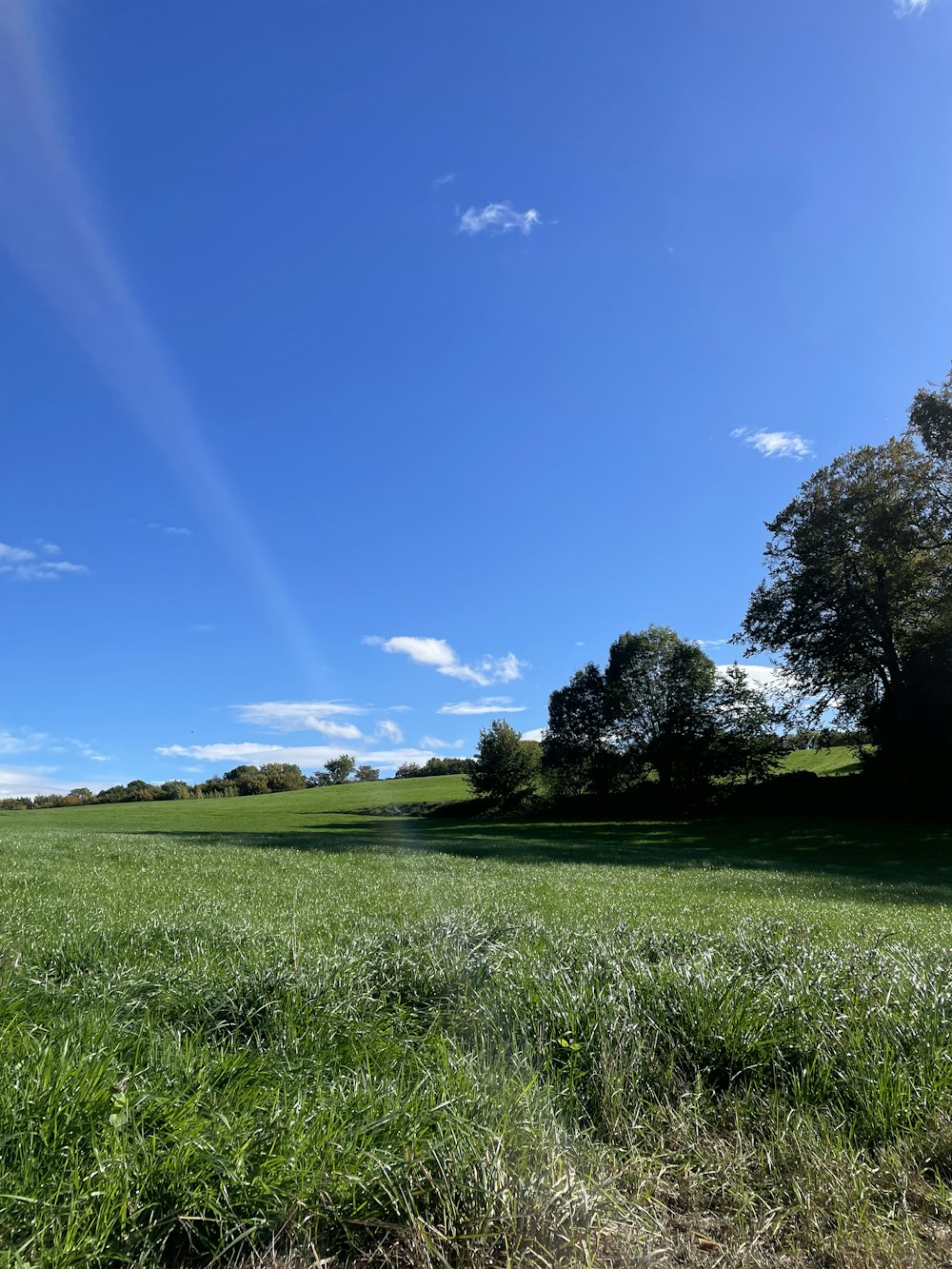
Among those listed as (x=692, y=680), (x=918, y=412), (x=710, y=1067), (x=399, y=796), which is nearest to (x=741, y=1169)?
(x=710, y=1067)

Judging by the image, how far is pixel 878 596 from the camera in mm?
41219

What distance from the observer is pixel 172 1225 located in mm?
2344

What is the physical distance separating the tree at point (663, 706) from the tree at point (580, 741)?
1.52 metres

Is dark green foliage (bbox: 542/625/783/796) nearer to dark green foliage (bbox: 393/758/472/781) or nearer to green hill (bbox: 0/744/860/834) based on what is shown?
green hill (bbox: 0/744/860/834)

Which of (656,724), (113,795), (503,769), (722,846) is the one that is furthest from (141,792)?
(722,846)

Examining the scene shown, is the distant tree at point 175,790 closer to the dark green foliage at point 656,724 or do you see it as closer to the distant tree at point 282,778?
the distant tree at point 282,778

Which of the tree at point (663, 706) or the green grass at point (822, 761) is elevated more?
the tree at point (663, 706)

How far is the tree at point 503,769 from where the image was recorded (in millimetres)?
67938

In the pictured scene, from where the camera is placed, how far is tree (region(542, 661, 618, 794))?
62406 mm

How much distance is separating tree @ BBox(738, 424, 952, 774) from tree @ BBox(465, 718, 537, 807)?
29163 millimetres

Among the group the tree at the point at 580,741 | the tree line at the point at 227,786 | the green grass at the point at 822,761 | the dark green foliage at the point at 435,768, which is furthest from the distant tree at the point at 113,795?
the green grass at the point at 822,761

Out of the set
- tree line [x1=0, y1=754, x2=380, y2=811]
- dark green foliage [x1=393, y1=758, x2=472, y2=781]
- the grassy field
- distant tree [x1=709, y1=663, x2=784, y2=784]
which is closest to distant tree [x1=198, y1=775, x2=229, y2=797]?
tree line [x1=0, y1=754, x2=380, y2=811]

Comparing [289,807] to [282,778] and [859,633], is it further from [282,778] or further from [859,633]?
[859,633]

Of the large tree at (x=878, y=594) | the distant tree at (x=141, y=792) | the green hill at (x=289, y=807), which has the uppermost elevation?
the large tree at (x=878, y=594)
